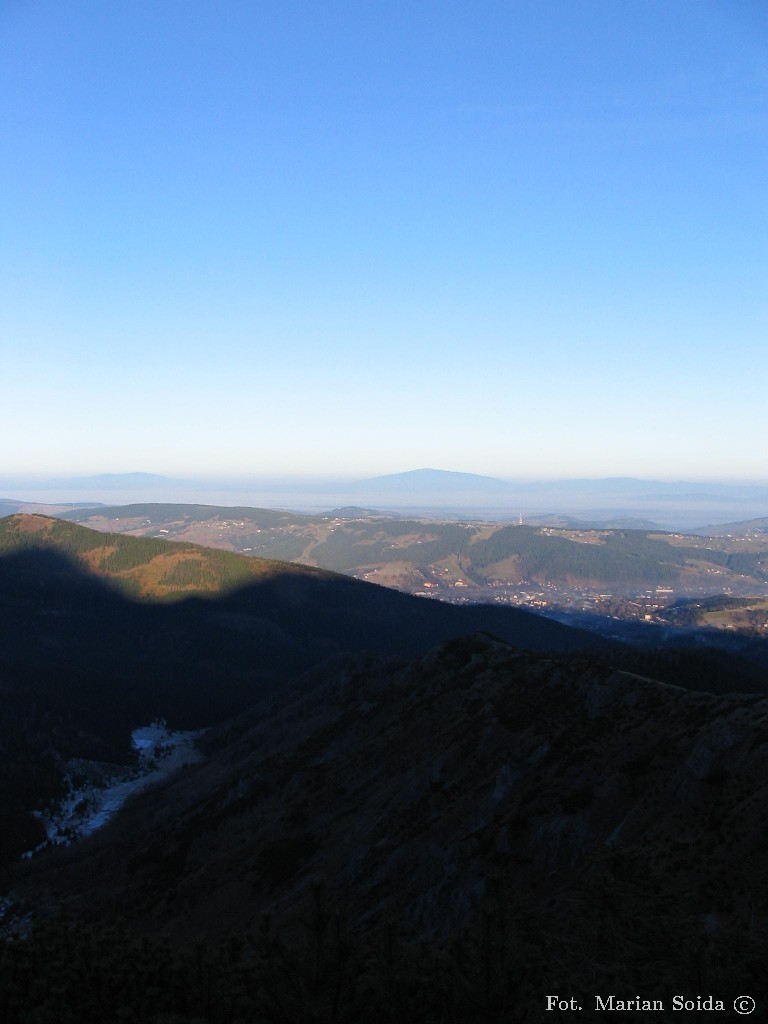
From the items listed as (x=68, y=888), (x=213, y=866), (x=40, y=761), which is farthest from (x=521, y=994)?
(x=40, y=761)

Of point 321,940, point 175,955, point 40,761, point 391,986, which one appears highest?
point 321,940

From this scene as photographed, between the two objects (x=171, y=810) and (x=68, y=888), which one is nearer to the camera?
(x=68, y=888)

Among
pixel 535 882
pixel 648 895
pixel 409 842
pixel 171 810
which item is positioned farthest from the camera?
pixel 171 810

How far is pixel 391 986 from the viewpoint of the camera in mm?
16328

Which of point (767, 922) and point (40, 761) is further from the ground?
point (767, 922)

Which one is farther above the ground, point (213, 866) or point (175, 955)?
point (175, 955)

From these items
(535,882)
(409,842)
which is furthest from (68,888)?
(535,882)

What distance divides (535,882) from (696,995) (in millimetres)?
24840

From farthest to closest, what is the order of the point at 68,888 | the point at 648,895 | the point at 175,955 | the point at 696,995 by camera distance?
the point at 68,888 < the point at 648,895 < the point at 175,955 < the point at 696,995

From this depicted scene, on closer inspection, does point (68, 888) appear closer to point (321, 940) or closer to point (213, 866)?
point (213, 866)

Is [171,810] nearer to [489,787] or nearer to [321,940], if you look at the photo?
[489,787]

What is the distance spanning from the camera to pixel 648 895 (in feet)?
87.9

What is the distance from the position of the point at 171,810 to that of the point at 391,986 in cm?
7469

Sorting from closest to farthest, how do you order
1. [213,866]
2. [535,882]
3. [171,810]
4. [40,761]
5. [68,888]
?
[535,882] < [213,866] < [68,888] < [171,810] < [40,761]
